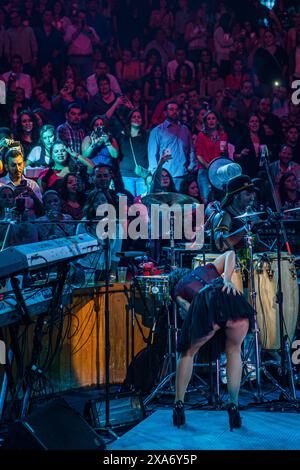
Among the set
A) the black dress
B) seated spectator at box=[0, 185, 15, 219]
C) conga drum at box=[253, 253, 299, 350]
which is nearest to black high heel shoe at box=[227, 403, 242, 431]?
the black dress

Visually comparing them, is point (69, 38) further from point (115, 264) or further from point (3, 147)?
point (115, 264)

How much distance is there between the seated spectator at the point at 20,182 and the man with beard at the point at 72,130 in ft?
2.44

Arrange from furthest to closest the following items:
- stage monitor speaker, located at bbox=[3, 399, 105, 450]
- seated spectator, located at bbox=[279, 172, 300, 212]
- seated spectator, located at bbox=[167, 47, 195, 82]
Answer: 1. seated spectator, located at bbox=[167, 47, 195, 82]
2. seated spectator, located at bbox=[279, 172, 300, 212]
3. stage monitor speaker, located at bbox=[3, 399, 105, 450]

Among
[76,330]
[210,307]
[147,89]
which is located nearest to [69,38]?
[147,89]

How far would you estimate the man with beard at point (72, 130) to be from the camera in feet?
28.2

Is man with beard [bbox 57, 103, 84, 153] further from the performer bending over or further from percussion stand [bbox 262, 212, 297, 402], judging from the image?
the performer bending over

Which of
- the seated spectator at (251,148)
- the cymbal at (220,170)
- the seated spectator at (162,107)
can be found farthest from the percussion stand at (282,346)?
the seated spectator at (162,107)

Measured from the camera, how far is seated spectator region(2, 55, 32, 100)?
859 cm

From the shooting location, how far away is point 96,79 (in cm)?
898

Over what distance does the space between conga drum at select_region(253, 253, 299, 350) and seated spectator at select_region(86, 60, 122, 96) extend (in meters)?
4.58

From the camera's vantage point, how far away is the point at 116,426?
4.33 metres

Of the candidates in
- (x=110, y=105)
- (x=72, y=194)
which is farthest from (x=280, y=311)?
(x=110, y=105)

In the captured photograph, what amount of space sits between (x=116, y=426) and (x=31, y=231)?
9.85 feet

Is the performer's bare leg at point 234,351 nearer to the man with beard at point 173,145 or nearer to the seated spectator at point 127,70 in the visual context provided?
the man with beard at point 173,145
